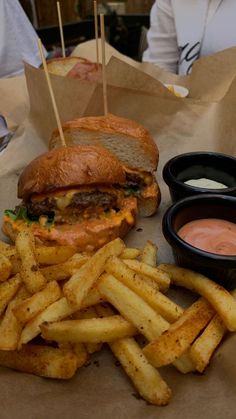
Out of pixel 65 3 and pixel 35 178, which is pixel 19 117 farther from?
pixel 65 3

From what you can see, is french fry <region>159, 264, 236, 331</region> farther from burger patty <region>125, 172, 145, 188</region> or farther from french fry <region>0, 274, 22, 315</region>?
burger patty <region>125, 172, 145, 188</region>

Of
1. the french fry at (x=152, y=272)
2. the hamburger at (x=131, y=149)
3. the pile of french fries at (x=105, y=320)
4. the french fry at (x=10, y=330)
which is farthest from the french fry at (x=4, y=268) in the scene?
the hamburger at (x=131, y=149)

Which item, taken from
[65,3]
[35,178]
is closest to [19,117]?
[35,178]

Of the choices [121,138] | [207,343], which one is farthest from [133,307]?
[121,138]

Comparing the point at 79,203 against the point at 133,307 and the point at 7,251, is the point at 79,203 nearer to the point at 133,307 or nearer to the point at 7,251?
the point at 7,251

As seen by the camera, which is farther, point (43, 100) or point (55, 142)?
point (43, 100)

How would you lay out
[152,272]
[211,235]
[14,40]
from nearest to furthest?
1. [152,272]
2. [211,235]
3. [14,40]
